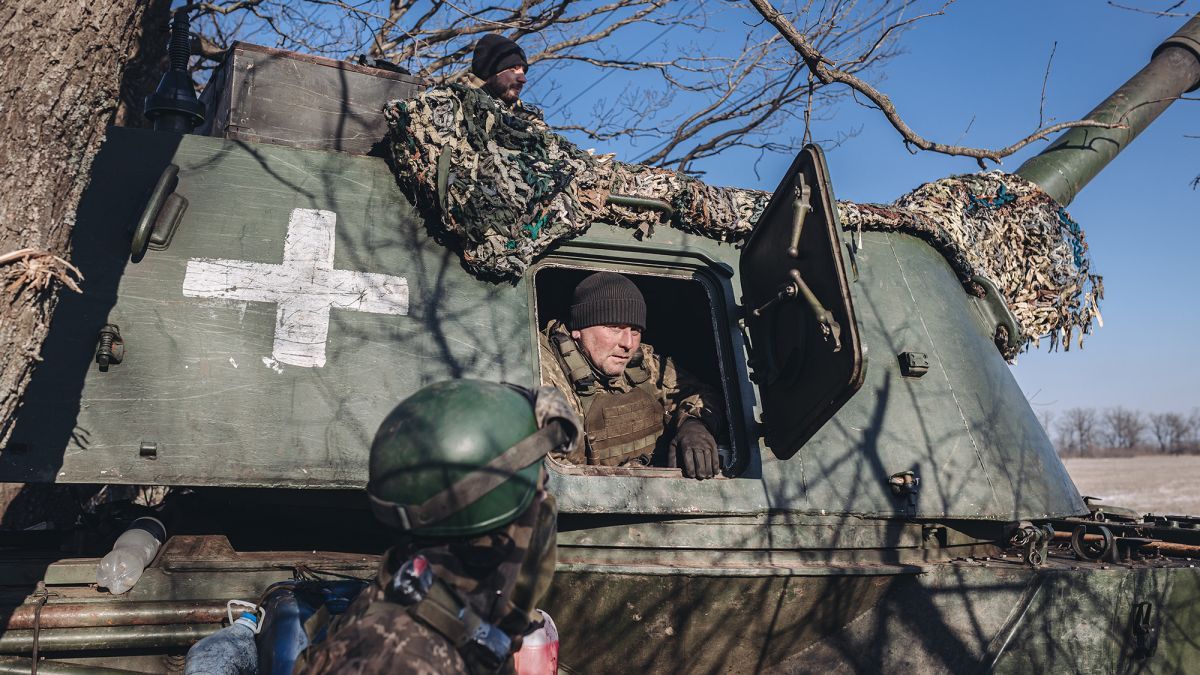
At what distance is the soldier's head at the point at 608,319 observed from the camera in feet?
16.0

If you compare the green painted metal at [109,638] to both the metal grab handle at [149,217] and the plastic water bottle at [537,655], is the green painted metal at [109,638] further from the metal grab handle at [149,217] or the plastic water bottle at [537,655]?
the metal grab handle at [149,217]

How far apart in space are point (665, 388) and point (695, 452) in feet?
3.66

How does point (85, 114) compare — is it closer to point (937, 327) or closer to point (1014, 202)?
point (937, 327)

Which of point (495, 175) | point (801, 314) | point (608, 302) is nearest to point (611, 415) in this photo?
point (608, 302)

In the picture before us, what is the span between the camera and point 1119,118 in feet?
20.6

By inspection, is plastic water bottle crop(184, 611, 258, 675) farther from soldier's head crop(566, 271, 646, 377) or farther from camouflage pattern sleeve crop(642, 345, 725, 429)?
soldier's head crop(566, 271, 646, 377)

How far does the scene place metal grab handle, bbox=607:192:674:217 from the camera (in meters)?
4.39

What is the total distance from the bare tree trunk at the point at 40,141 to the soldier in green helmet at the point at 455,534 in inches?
41.3

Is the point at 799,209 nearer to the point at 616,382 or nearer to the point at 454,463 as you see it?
the point at 616,382

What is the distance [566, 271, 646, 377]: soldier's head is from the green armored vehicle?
394mm

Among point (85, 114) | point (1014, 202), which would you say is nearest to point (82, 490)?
point (85, 114)

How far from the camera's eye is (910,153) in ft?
17.7

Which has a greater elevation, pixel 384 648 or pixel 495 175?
pixel 495 175

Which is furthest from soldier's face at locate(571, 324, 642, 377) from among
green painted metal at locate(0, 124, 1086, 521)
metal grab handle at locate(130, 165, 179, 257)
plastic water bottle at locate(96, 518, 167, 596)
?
plastic water bottle at locate(96, 518, 167, 596)
